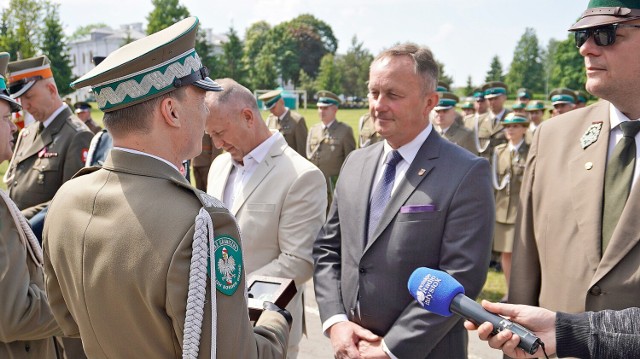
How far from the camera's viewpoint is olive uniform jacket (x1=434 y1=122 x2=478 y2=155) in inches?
359

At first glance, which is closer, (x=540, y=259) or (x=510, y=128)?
(x=540, y=259)

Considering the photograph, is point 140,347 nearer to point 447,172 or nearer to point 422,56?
point 447,172

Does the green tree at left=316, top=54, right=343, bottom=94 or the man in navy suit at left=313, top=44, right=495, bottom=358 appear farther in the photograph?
the green tree at left=316, top=54, right=343, bottom=94

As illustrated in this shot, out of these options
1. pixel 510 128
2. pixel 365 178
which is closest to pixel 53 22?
pixel 510 128

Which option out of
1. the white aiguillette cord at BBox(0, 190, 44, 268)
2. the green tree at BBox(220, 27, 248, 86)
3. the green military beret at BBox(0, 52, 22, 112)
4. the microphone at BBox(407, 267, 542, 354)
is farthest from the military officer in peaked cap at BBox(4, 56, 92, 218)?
the green tree at BBox(220, 27, 248, 86)

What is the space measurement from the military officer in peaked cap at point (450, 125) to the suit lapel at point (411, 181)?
256 inches

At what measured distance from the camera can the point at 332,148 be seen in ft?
35.3

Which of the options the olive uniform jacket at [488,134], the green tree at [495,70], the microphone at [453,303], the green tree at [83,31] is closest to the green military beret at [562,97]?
the olive uniform jacket at [488,134]

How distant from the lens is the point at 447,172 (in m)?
2.72

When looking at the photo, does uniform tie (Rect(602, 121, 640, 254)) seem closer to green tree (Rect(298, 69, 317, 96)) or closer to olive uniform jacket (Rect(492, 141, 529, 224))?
olive uniform jacket (Rect(492, 141, 529, 224))

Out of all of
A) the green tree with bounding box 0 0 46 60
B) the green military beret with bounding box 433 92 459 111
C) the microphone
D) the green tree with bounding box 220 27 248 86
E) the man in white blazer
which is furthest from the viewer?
the green tree with bounding box 220 27 248 86

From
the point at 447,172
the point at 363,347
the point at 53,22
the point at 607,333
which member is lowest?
the point at 363,347

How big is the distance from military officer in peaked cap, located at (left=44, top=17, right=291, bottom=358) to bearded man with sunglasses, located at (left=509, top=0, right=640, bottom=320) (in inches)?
49.6

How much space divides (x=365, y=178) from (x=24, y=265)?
5.48ft
